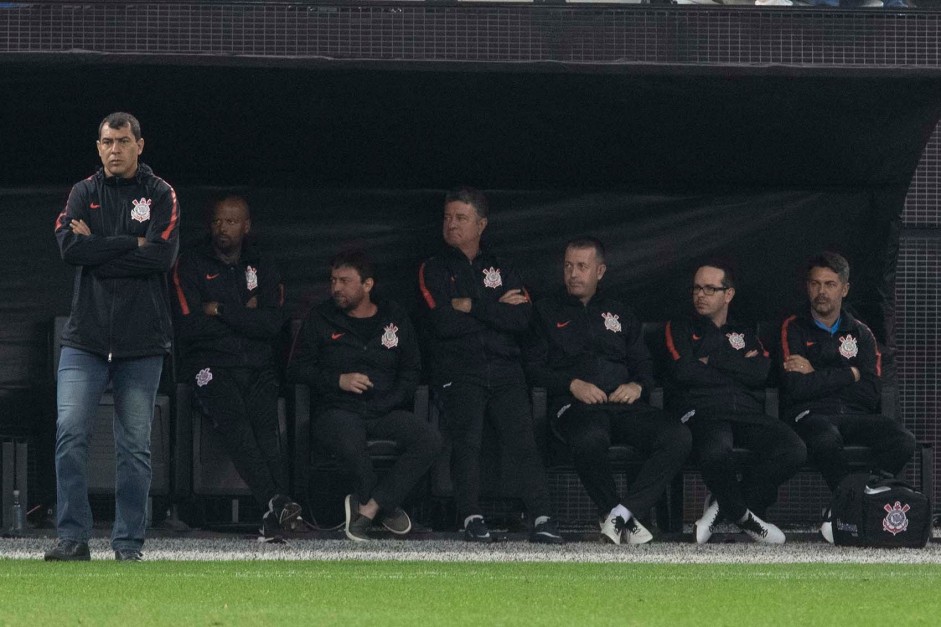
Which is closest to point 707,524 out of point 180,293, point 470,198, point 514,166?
point 470,198

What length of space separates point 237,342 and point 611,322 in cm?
192

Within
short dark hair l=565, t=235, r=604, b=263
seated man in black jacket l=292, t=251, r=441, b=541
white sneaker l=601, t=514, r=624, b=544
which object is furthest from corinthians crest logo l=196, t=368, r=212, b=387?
white sneaker l=601, t=514, r=624, b=544

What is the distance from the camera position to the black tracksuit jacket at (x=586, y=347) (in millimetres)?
8656

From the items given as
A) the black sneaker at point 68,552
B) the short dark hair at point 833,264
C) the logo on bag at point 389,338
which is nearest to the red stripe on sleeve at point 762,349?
the short dark hair at point 833,264

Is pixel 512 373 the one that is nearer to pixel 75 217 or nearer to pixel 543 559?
pixel 543 559

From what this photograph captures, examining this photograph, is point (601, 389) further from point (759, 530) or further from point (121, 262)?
point (121, 262)

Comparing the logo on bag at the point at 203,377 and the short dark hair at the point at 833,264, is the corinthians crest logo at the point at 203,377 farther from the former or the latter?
the short dark hair at the point at 833,264

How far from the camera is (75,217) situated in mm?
6961

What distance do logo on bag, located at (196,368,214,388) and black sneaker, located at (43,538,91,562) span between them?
1582mm

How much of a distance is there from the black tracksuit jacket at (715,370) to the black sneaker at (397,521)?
5.02 ft

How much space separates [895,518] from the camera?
7.94 m

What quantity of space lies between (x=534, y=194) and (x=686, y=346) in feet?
4.14

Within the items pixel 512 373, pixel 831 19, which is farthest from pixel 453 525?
pixel 831 19

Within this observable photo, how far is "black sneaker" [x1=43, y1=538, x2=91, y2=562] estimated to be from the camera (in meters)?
6.77
